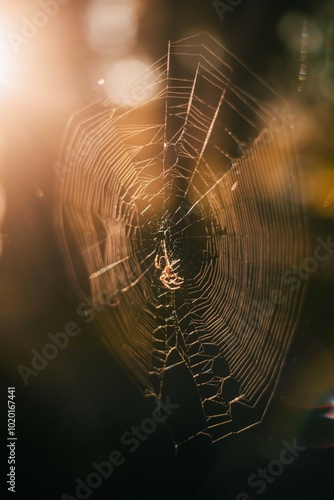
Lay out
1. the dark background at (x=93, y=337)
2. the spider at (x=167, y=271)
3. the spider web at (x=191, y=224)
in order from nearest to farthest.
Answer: the spider web at (x=191, y=224), the dark background at (x=93, y=337), the spider at (x=167, y=271)

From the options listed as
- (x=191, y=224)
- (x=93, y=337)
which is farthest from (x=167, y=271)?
(x=93, y=337)

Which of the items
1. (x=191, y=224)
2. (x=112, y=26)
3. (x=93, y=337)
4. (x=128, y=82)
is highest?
(x=112, y=26)

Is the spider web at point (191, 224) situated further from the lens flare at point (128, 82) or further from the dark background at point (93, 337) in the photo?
the dark background at point (93, 337)

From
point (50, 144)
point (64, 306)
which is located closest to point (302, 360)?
point (64, 306)

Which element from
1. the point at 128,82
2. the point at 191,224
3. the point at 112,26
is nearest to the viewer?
the point at 128,82

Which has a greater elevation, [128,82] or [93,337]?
[128,82]

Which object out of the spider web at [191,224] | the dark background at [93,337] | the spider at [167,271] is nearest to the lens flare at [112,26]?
the dark background at [93,337]

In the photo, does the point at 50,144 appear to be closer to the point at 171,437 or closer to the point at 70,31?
the point at 70,31

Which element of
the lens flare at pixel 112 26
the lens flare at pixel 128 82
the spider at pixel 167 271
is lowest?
the spider at pixel 167 271

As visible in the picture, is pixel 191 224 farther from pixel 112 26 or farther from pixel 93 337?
pixel 112 26
